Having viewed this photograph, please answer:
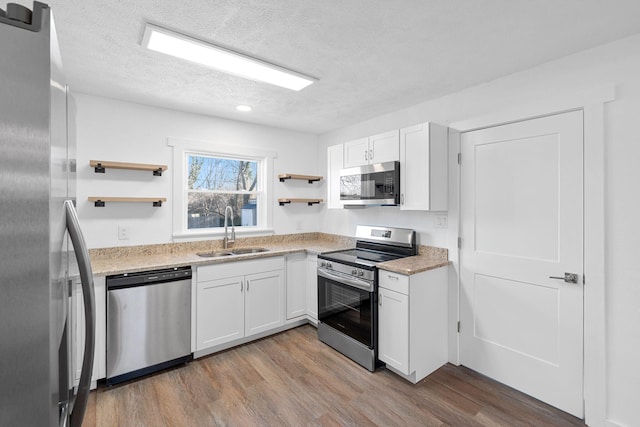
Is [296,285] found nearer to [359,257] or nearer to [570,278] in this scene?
[359,257]

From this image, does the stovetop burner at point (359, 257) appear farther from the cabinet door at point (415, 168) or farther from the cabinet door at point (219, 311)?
the cabinet door at point (219, 311)

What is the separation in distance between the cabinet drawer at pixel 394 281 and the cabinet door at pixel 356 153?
121cm

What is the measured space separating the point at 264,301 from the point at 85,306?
264cm

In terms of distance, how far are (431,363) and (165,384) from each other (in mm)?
2237

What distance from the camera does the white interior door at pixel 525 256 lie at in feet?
6.97

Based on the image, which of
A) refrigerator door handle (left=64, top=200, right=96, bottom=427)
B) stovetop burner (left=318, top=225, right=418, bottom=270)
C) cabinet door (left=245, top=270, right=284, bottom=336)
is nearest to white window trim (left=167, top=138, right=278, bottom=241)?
cabinet door (left=245, top=270, right=284, bottom=336)

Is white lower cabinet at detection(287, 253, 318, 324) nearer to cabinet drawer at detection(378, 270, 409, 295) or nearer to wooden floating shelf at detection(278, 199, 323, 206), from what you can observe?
wooden floating shelf at detection(278, 199, 323, 206)

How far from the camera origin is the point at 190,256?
3.09 m

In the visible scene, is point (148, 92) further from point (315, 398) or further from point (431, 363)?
point (431, 363)

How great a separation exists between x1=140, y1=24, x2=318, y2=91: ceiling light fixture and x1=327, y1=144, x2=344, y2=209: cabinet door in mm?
1047

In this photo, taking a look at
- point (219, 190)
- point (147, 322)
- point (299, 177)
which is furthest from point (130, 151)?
point (299, 177)

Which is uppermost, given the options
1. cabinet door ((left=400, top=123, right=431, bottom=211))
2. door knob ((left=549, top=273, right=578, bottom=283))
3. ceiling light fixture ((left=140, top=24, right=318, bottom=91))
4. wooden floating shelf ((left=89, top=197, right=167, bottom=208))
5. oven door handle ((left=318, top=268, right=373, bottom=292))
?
ceiling light fixture ((left=140, top=24, right=318, bottom=91))

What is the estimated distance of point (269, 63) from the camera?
2.20m

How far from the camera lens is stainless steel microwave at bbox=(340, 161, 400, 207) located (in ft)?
9.47
